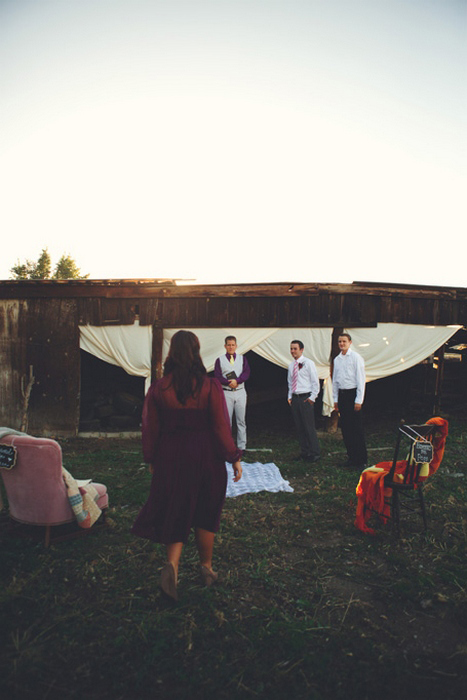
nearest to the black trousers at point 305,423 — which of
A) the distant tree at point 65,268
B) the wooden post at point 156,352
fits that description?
the wooden post at point 156,352

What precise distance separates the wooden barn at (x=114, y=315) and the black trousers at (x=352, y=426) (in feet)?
9.62

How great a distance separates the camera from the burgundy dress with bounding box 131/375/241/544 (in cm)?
301

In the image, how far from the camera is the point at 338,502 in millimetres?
5238

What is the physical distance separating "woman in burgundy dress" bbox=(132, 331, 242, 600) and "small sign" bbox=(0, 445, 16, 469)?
1399 mm

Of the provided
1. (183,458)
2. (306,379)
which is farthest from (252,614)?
(306,379)

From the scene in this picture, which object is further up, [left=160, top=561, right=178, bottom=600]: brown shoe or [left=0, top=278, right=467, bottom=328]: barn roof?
[left=0, top=278, right=467, bottom=328]: barn roof

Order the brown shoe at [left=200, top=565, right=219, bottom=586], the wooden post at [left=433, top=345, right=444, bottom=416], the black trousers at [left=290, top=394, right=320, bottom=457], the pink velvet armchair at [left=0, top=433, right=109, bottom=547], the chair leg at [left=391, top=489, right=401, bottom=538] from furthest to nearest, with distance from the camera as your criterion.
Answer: the wooden post at [left=433, top=345, right=444, bottom=416], the black trousers at [left=290, top=394, right=320, bottom=457], the chair leg at [left=391, top=489, right=401, bottom=538], the pink velvet armchair at [left=0, top=433, right=109, bottom=547], the brown shoe at [left=200, top=565, right=219, bottom=586]

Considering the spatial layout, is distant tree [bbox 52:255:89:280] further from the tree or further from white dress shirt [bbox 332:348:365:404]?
white dress shirt [bbox 332:348:365:404]

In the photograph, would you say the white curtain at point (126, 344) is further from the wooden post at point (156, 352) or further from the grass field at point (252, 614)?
the grass field at point (252, 614)

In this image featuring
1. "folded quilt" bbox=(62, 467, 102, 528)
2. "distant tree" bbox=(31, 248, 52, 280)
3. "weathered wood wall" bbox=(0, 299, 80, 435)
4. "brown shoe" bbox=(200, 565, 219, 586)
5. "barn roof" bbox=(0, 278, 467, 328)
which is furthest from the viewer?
"distant tree" bbox=(31, 248, 52, 280)

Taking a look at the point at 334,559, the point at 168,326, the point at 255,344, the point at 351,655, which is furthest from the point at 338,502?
the point at 168,326

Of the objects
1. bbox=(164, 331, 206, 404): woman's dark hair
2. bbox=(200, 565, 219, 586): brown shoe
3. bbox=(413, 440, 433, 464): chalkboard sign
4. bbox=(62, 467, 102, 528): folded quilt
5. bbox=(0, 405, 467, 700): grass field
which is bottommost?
bbox=(0, 405, 467, 700): grass field

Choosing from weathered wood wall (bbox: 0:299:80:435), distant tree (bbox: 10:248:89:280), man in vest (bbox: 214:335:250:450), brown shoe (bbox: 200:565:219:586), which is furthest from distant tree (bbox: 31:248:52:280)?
brown shoe (bbox: 200:565:219:586)

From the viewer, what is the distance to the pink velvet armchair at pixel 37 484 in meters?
3.73
